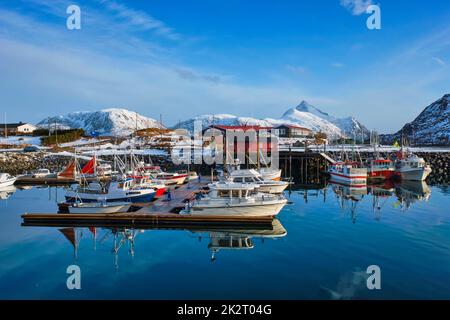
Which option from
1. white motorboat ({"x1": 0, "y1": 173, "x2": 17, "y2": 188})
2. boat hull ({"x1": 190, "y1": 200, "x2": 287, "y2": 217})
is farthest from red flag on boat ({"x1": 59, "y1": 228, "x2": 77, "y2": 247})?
white motorboat ({"x1": 0, "y1": 173, "x2": 17, "y2": 188})

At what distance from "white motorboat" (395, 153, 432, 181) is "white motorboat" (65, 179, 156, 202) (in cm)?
3981

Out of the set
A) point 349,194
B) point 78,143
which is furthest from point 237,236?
point 78,143

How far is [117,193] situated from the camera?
1119 inches

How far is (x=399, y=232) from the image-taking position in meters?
23.9

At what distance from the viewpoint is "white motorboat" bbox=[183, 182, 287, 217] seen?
25250mm

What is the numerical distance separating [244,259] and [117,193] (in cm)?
1387

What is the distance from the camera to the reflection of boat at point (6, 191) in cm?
3966

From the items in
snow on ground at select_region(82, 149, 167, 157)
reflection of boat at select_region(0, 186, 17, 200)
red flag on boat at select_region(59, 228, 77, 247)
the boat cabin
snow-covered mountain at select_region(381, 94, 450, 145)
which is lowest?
red flag on boat at select_region(59, 228, 77, 247)

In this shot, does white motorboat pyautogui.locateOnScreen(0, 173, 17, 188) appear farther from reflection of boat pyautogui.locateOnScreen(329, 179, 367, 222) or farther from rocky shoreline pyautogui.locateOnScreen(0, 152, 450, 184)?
reflection of boat pyautogui.locateOnScreen(329, 179, 367, 222)

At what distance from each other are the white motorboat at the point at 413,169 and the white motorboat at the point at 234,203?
113 feet

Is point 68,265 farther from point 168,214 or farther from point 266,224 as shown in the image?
point 266,224

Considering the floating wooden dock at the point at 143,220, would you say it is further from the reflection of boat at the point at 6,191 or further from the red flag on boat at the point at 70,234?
the reflection of boat at the point at 6,191
